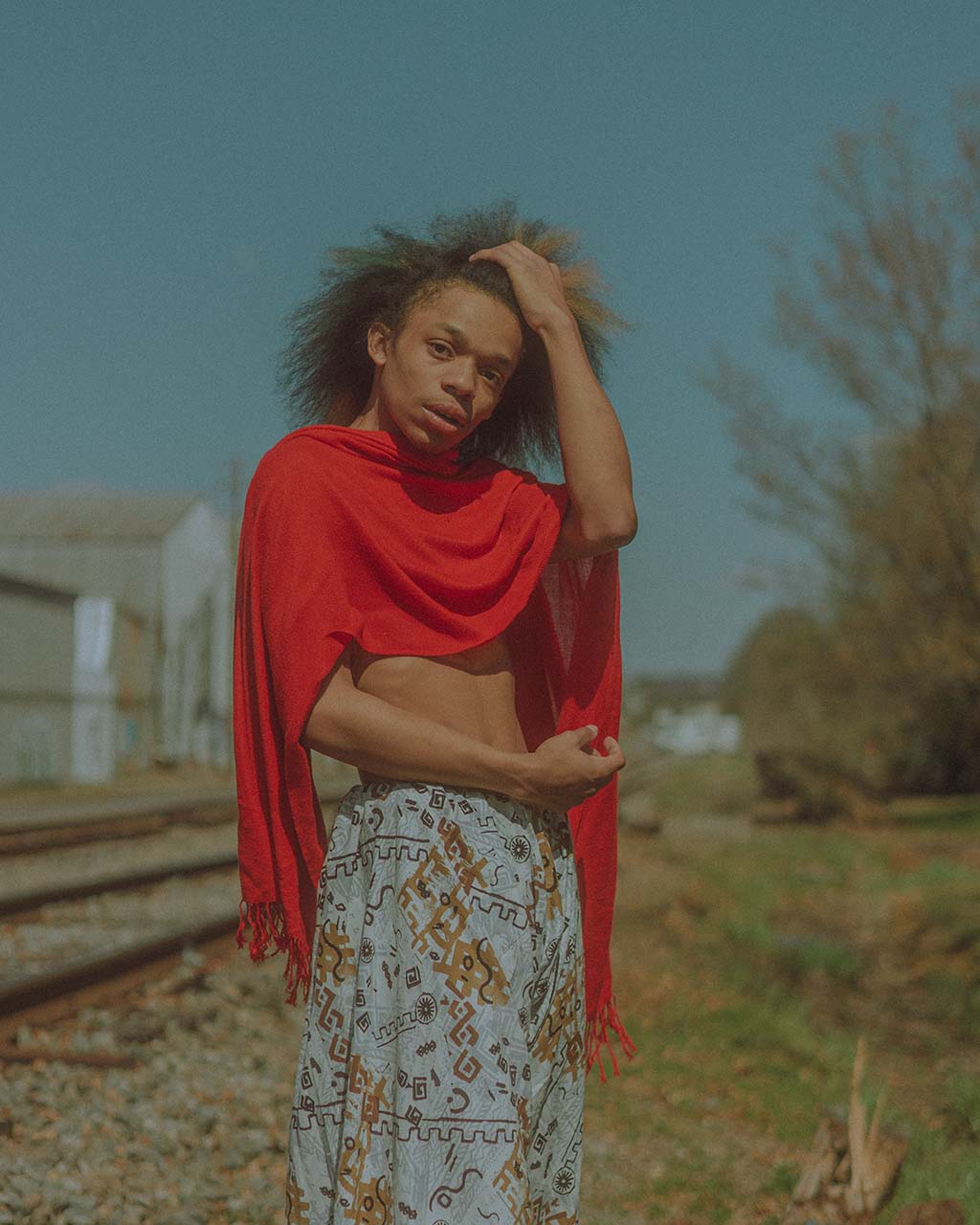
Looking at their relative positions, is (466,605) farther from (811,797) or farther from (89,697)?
(89,697)

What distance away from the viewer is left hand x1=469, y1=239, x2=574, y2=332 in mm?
2217

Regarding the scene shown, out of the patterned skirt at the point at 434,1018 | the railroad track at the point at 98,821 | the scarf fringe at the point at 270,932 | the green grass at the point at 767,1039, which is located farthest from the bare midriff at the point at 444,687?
the railroad track at the point at 98,821

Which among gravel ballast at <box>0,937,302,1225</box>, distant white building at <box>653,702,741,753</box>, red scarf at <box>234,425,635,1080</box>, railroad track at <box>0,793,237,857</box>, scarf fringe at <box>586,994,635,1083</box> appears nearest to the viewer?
red scarf at <box>234,425,635,1080</box>

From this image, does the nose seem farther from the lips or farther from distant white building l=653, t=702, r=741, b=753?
distant white building l=653, t=702, r=741, b=753

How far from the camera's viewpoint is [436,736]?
6.73ft

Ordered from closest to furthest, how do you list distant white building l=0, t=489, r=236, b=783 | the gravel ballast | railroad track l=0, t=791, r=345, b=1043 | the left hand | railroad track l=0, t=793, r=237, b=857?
the left hand
the gravel ballast
railroad track l=0, t=791, r=345, b=1043
railroad track l=0, t=793, r=237, b=857
distant white building l=0, t=489, r=236, b=783

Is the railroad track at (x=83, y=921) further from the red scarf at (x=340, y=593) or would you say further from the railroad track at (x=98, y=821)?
the red scarf at (x=340, y=593)

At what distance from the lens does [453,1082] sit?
200cm

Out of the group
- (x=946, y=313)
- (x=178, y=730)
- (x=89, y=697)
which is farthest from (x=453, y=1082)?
(x=178, y=730)

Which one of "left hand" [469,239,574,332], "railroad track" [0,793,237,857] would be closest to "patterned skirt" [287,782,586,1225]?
"left hand" [469,239,574,332]

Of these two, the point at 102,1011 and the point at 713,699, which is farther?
the point at 713,699

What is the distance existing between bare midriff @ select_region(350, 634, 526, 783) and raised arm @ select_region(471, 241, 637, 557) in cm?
30

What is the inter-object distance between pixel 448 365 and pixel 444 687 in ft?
1.78

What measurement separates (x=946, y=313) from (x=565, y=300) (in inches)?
607
